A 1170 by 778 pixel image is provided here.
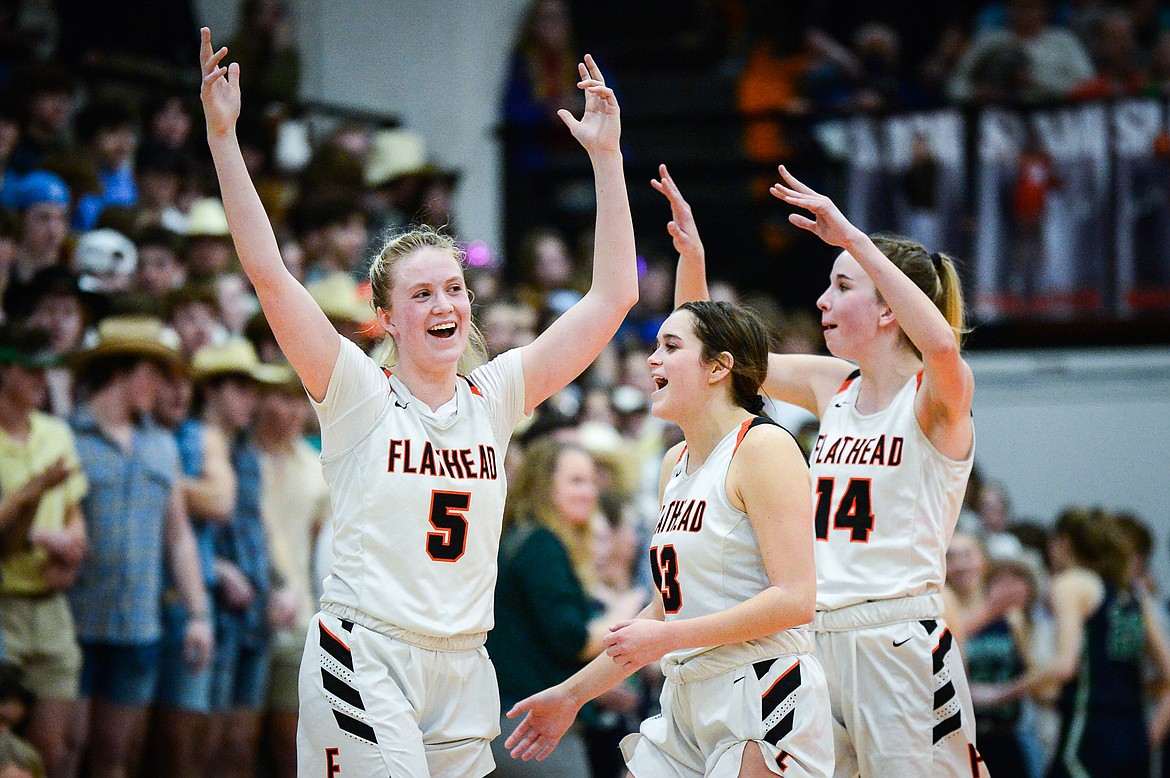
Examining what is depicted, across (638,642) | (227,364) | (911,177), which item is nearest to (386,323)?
(638,642)

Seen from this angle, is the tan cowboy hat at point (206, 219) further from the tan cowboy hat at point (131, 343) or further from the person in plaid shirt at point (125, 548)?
the person in plaid shirt at point (125, 548)

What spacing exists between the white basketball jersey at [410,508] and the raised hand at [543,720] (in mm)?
288

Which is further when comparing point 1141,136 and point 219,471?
point 1141,136

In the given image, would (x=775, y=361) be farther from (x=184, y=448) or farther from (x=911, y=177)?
(x=911, y=177)

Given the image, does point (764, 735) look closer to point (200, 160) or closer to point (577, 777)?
point (577, 777)

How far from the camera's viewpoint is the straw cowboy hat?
7031 mm

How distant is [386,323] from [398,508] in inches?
21.5

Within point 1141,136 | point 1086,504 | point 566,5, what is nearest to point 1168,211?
point 1141,136

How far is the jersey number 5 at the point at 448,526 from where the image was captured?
3625 mm

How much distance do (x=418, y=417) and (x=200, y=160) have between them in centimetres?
682

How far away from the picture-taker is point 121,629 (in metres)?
6.17

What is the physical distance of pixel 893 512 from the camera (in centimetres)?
420

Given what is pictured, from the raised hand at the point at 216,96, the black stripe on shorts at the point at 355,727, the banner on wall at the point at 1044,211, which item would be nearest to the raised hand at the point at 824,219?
the raised hand at the point at 216,96

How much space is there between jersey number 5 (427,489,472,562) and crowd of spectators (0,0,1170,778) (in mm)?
801
